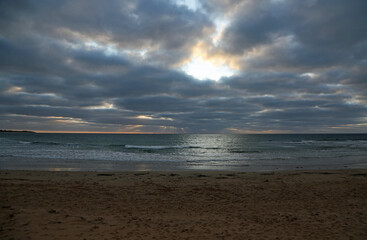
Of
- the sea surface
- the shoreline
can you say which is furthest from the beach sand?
the sea surface

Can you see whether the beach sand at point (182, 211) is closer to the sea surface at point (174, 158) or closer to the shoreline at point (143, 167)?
the shoreline at point (143, 167)

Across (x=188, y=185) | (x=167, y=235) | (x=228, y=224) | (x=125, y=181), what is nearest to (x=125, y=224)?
(x=167, y=235)

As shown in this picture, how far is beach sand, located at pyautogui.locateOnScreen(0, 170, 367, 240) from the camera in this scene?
572 centimetres

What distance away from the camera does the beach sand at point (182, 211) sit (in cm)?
572

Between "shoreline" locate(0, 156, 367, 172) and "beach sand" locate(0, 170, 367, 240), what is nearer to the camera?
"beach sand" locate(0, 170, 367, 240)

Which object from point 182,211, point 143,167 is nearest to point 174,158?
point 143,167

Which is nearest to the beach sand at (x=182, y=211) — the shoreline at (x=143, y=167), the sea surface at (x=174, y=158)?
the shoreline at (x=143, y=167)

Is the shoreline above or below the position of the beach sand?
below

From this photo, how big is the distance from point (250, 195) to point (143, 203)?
4774 millimetres

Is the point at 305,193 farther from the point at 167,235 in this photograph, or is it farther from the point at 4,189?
the point at 4,189

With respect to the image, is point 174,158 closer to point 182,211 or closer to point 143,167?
point 143,167

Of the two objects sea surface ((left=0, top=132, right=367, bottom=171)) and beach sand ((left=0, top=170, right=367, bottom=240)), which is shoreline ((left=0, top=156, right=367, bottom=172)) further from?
beach sand ((left=0, top=170, right=367, bottom=240))

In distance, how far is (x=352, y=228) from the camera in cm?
611

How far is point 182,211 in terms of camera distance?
754 centimetres
